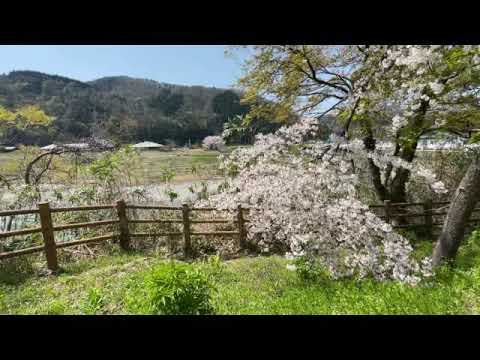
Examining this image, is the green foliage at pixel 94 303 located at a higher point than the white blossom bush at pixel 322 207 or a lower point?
lower

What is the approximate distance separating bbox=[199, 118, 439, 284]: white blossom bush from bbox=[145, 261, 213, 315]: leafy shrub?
1.44m

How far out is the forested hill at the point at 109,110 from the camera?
8.32 meters

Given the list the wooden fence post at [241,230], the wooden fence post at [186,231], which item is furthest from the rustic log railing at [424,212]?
the wooden fence post at [186,231]

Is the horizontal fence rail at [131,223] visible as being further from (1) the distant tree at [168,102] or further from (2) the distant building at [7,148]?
(1) the distant tree at [168,102]

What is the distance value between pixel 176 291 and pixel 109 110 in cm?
2165

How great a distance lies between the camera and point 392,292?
237 centimetres

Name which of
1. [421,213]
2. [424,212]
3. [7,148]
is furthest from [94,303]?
[7,148]

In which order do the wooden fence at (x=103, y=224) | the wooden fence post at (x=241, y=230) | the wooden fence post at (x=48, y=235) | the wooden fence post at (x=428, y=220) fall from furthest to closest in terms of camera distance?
the wooden fence post at (x=428, y=220) → the wooden fence post at (x=241, y=230) → the wooden fence post at (x=48, y=235) → the wooden fence at (x=103, y=224)

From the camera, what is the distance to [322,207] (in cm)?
325

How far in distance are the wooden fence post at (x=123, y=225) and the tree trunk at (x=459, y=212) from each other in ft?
14.6

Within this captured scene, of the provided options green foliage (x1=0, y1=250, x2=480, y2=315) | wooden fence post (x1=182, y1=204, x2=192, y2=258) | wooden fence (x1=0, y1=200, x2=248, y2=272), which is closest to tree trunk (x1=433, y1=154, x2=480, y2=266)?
green foliage (x1=0, y1=250, x2=480, y2=315)

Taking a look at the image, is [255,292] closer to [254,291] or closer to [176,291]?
[254,291]
